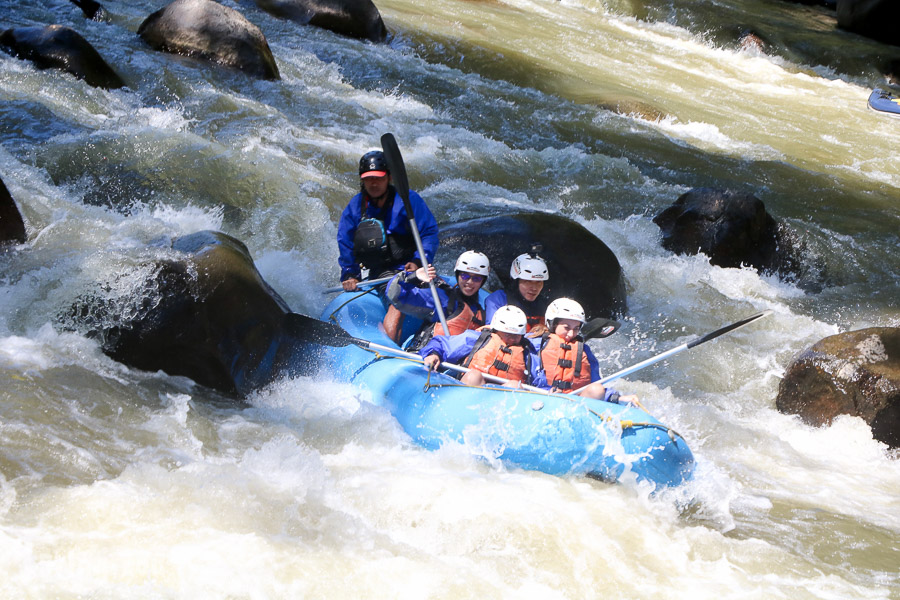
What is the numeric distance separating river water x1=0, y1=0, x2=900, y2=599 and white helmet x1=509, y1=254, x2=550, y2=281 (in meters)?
1.13

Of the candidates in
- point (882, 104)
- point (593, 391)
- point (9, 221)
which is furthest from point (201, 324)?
point (882, 104)

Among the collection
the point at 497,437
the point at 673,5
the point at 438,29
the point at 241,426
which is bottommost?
the point at 241,426

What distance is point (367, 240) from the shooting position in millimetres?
5941

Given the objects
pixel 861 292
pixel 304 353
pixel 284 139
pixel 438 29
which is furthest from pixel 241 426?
pixel 438 29

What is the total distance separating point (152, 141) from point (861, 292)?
20.9 ft

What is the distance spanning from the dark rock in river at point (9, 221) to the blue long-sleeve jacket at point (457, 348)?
2.68 metres

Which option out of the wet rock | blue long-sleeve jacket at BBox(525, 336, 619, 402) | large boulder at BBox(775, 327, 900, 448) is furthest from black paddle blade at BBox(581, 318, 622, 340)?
the wet rock

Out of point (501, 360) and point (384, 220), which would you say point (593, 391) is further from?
point (384, 220)

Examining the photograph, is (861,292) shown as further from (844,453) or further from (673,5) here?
(673,5)

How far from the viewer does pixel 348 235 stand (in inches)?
235

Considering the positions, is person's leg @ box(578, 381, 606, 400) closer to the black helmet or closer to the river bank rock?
the black helmet

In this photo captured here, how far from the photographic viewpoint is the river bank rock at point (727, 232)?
298 inches

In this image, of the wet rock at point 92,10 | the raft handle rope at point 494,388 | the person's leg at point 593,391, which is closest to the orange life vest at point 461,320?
the raft handle rope at point 494,388

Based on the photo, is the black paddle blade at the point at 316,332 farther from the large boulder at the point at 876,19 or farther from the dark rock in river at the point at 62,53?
the large boulder at the point at 876,19
